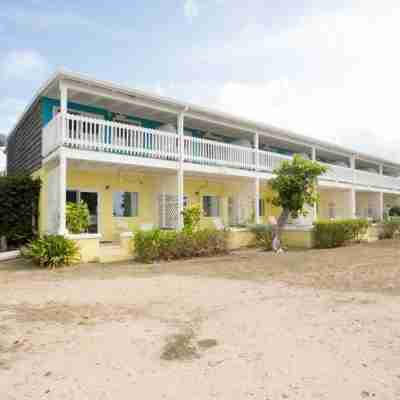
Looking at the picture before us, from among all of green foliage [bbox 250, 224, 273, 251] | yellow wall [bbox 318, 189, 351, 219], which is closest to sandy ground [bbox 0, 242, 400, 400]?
green foliage [bbox 250, 224, 273, 251]

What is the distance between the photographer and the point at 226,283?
7918 millimetres

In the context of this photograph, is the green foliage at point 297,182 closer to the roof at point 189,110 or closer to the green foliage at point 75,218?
the roof at point 189,110

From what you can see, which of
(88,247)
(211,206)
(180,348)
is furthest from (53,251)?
(211,206)

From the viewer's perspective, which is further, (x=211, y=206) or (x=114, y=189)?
(x=211, y=206)

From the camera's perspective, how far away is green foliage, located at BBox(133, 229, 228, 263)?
11508 mm

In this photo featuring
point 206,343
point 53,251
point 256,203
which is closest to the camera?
point 206,343

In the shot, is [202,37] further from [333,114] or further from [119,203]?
[333,114]

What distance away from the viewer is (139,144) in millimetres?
13312

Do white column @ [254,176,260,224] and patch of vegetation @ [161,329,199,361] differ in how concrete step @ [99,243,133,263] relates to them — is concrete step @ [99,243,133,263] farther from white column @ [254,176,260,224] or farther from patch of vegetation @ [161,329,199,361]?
patch of vegetation @ [161,329,199,361]

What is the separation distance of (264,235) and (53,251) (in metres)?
8.36

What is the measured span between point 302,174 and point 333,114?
20683mm

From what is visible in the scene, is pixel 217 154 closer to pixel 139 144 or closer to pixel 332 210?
pixel 139 144

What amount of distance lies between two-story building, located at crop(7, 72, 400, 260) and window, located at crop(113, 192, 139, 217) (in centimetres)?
5

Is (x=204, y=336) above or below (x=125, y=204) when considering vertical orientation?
below
